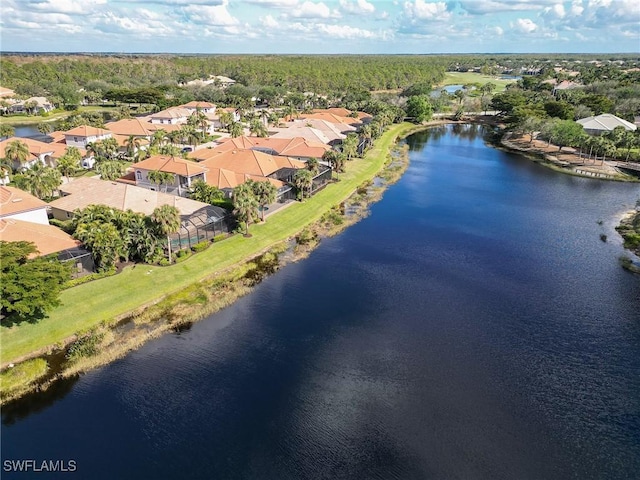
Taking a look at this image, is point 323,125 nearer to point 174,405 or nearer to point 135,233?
point 135,233

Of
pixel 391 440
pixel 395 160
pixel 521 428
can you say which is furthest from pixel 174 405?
pixel 395 160

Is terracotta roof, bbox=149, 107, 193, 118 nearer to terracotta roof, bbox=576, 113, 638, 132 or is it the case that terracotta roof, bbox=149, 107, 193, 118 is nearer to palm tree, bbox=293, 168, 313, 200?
palm tree, bbox=293, 168, 313, 200

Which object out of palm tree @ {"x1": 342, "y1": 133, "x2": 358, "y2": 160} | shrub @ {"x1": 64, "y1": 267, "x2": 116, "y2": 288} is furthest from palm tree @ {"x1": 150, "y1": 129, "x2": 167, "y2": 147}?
shrub @ {"x1": 64, "y1": 267, "x2": 116, "y2": 288}

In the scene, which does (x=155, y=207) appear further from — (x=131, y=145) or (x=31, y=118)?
(x=31, y=118)

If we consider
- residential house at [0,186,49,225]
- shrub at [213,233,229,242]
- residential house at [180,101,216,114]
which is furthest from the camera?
residential house at [180,101,216,114]

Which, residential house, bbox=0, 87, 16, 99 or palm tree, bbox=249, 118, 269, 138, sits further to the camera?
residential house, bbox=0, 87, 16, 99

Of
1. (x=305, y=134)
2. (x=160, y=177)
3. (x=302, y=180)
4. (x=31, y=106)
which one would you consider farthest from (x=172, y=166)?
(x=31, y=106)
